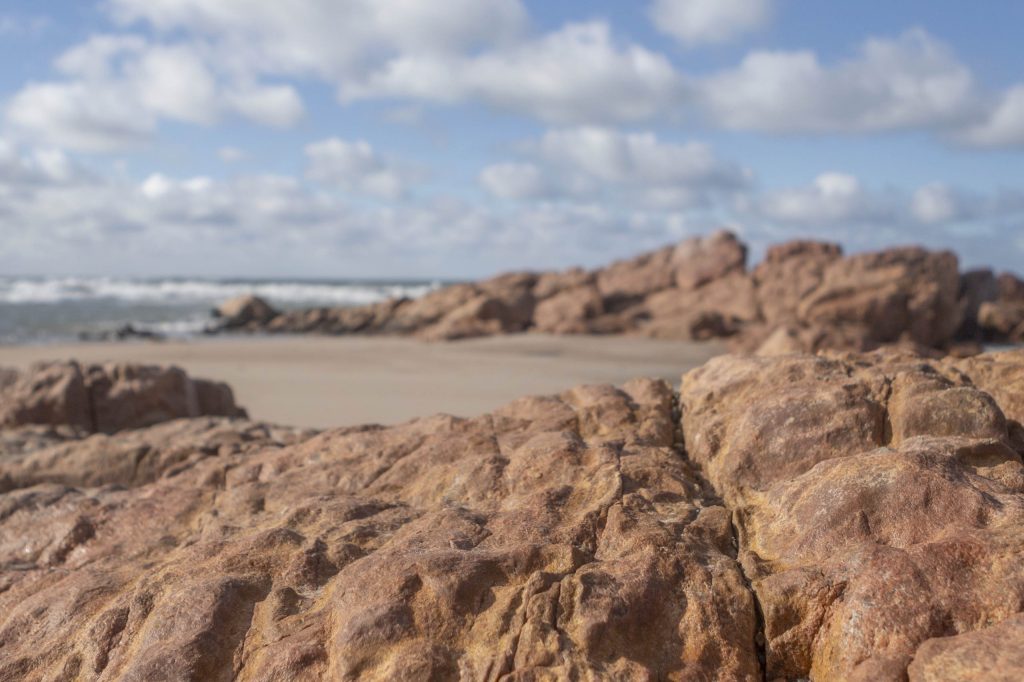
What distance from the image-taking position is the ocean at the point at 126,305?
92.5 feet

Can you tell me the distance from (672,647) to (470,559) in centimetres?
69

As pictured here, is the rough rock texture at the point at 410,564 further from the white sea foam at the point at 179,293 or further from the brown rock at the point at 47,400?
the white sea foam at the point at 179,293

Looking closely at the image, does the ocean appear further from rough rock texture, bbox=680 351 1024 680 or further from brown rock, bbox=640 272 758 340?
rough rock texture, bbox=680 351 1024 680

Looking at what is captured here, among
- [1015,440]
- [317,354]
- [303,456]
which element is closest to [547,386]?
[317,354]

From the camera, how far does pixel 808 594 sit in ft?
8.27

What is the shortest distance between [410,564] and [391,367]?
13.6 meters

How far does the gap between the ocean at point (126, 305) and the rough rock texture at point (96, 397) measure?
1842cm

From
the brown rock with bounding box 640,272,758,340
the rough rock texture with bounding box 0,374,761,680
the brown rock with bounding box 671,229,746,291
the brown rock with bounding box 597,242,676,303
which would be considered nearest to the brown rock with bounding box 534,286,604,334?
the brown rock with bounding box 597,242,676,303

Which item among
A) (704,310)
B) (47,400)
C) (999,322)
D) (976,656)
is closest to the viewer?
(976,656)

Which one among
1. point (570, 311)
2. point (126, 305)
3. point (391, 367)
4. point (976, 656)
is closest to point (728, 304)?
point (570, 311)

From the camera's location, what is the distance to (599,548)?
2857 mm

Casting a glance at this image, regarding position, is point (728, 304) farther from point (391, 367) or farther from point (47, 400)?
point (47, 400)

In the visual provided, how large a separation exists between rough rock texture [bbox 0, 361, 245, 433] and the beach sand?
2.28 metres

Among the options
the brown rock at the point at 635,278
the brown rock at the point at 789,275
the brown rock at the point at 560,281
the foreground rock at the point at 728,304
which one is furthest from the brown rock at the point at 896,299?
the brown rock at the point at 560,281
